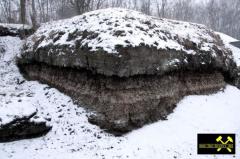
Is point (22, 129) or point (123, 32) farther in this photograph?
point (123, 32)

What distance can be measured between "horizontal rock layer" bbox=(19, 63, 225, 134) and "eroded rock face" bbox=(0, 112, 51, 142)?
6.32 feet

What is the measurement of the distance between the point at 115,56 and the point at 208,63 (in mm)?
6381

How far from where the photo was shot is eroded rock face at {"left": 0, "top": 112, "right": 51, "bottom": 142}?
26.0 feet

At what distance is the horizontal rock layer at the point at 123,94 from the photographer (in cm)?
927

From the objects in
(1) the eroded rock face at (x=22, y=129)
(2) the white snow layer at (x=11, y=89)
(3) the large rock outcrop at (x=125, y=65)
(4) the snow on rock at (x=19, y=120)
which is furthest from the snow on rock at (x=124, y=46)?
(1) the eroded rock face at (x=22, y=129)

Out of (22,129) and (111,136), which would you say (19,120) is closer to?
(22,129)

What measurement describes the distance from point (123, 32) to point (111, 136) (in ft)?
13.8

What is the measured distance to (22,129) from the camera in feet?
26.9

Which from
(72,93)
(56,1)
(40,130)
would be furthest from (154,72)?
(56,1)

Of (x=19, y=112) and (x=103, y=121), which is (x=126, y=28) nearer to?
(x=103, y=121)

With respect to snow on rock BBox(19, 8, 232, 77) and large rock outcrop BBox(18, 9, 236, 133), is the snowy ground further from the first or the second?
snow on rock BBox(19, 8, 232, 77)

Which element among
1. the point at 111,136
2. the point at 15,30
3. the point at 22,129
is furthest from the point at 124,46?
the point at 15,30

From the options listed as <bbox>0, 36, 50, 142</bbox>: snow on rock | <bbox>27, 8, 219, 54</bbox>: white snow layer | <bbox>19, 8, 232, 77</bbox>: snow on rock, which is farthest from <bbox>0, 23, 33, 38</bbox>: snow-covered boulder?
<bbox>0, 36, 50, 142</bbox>: snow on rock

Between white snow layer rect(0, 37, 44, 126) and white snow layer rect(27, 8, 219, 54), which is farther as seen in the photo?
white snow layer rect(27, 8, 219, 54)
